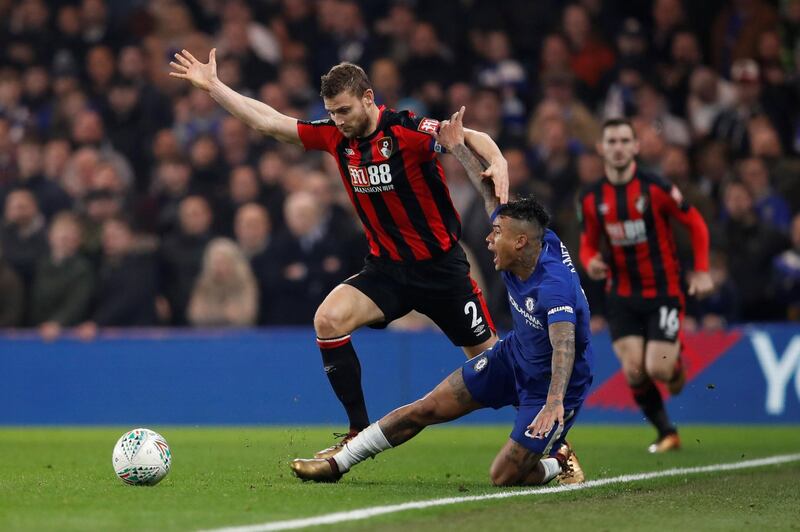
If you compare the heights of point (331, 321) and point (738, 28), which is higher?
point (738, 28)

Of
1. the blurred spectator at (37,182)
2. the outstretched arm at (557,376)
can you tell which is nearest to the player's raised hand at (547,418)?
the outstretched arm at (557,376)

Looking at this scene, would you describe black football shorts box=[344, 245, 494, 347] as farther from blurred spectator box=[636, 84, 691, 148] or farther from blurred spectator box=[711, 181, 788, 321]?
blurred spectator box=[636, 84, 691, 148]

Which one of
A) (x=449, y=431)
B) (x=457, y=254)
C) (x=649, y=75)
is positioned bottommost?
(x=449, y=431)

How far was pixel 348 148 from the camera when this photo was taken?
8703 mm

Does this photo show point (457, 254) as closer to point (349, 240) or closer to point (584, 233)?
point (584, 233)

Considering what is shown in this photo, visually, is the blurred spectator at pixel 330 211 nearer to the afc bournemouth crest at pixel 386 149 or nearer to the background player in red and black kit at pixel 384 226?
the background player in red and black kit at pixel 384 226

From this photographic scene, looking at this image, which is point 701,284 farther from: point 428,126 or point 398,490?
point 398,490

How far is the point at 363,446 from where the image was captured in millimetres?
7926

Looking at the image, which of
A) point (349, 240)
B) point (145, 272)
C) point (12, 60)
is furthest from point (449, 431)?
point (12, 60)

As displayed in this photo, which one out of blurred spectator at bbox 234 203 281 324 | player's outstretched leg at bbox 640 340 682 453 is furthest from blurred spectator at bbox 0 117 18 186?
player's outstretched leg at bbox 640 340 682 453

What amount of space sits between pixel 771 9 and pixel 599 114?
8.02ft

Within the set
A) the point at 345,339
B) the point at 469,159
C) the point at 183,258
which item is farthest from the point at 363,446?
the point at 183,258

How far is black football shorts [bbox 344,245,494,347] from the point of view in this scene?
8.70 metres

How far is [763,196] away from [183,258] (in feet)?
20.3
